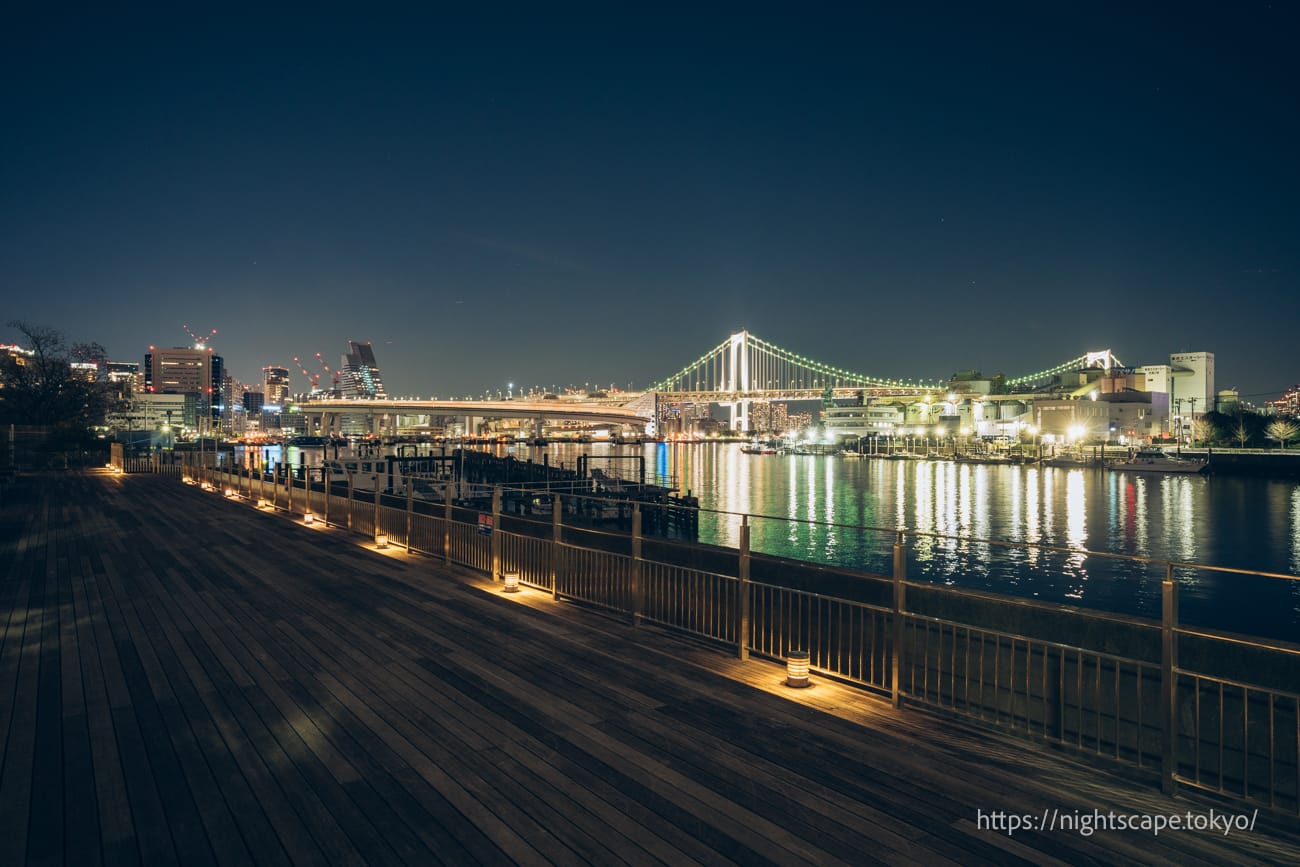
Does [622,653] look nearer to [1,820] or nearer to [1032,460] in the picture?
[1,820]

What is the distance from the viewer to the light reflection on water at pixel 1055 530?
23.5 m

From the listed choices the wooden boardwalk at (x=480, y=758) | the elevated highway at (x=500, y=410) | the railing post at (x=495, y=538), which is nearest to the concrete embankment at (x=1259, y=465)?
the elevated highway at (x=500, y=410)

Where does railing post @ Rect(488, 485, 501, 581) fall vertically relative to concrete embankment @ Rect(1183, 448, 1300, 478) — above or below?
above

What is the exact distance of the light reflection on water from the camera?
2345 cm

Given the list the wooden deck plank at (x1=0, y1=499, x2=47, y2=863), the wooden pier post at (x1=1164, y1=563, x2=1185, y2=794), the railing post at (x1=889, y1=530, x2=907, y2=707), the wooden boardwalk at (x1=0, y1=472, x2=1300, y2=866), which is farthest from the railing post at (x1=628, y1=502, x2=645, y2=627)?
the wooden deck plank at (x1=0, y1=499, x2=47, y2=863)

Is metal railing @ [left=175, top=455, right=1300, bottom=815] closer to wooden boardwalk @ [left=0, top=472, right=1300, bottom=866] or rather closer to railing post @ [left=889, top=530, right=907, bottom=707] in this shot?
railing post @ [left=889, top=530, right=907, bottom=707]

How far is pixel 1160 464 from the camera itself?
84625mm

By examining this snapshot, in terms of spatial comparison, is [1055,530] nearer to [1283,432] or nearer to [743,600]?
[743,600]

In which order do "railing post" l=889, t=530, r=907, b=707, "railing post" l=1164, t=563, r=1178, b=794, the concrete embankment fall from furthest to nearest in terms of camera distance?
the concrete embankment < "railing post" l=889, t=530, r=907, b=707 < "railing post" l=1164, t=563, r=1178, b=794

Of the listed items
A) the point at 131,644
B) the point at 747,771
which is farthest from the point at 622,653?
the point at 131,644

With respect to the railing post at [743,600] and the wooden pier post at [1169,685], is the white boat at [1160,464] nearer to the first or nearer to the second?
the railing post at [743,600]

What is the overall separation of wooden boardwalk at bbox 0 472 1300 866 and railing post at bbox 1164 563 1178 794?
170mm

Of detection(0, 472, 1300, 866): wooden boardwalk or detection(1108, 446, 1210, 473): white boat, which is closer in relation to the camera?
detection(0, 472, 1300, 866): wooden boardwalk

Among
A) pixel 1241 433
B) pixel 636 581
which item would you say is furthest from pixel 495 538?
pixel 1241 433
